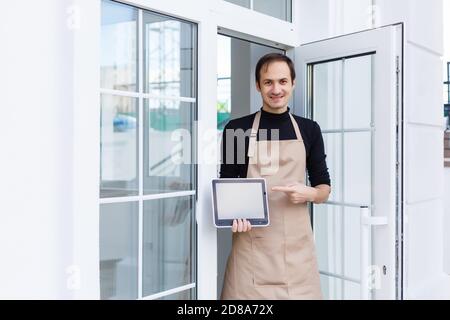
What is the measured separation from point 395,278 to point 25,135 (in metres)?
1.37

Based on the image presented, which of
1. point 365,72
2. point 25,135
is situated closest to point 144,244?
point 25,135

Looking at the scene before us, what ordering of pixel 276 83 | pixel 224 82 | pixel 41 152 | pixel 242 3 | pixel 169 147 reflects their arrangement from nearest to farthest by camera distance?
pixel 41 152
pixel 169 147
pixel 276 83
pixel 242 3
pixel 224 82

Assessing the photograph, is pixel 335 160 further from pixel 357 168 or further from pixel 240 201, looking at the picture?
pixel 240 201

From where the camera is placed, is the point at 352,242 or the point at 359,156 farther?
the point at 352,242

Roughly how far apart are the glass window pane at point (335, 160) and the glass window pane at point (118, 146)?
3.32 ft

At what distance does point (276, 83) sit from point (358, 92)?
1.52 ft

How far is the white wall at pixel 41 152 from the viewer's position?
126cm

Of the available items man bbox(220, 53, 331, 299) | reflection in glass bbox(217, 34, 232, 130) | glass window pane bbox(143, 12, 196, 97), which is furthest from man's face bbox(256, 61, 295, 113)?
reflection in glass bbox(217, 34, 232, 130)

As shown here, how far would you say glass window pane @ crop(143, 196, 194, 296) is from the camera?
5.53 feet

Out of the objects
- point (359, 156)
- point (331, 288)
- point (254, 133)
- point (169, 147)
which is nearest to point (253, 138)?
point (254, 133)

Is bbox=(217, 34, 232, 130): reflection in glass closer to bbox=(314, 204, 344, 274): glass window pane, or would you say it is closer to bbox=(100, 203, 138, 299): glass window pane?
bbox=(314, 204, 344, 274): glass window pane

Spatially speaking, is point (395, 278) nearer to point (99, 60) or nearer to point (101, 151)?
point (101, 151)

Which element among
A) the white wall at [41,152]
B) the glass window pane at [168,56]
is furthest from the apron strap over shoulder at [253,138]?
the white wall at [41,152]

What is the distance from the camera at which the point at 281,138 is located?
196 cm
